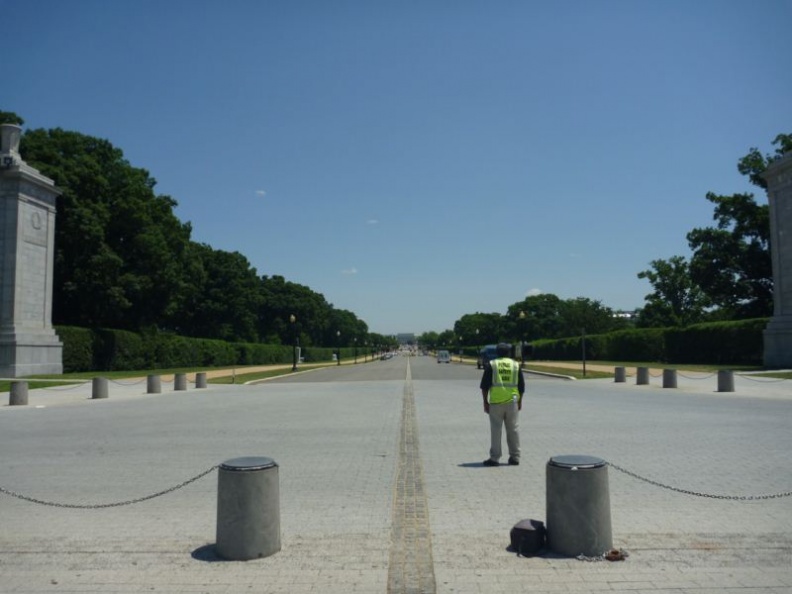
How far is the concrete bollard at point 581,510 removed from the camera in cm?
535

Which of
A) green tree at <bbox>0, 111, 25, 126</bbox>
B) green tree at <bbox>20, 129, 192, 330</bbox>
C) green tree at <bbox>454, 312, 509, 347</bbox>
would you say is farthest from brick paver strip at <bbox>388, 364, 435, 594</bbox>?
green tree at <bbox>454, 312, 509, 347</bbox>

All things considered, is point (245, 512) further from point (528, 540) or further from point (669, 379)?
point (669, 379)

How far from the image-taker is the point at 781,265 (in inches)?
1473

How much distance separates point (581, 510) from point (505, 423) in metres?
3.87

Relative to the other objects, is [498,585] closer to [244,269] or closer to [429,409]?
[429,409]

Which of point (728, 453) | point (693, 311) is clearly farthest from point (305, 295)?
point (728, 453)

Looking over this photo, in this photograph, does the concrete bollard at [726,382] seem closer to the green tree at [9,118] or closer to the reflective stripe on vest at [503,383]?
the reflective stripe on vest at [503,383]

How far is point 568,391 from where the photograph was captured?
81.8 ft

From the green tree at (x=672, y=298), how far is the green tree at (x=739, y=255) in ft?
74.5

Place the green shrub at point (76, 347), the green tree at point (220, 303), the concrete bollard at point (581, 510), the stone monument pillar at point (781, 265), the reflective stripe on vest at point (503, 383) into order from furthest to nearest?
the green tree at point (220, 303), the green shrub at point (76, 347), the stone monument pillar at point (781, 265), the reflective stripe on vest at point (503, 383), the concrete bollard at point (581, 510)

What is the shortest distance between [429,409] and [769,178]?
3184 cm

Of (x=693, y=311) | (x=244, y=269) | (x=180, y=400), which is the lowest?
(x=180, y=400)

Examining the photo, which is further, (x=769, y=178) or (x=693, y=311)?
(x=693, y=311)

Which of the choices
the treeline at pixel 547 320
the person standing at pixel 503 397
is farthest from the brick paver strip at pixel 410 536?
the treeline at pixel 547 320
